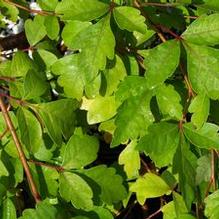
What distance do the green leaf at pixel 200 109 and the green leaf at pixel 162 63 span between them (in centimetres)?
10

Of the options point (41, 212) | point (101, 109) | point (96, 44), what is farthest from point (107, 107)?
point (41, 212)

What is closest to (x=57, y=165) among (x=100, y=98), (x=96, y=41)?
(x=100, y=98)

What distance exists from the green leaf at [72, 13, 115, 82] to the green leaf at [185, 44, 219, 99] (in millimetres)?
158

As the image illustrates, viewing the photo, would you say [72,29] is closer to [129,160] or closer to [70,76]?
[70,76]

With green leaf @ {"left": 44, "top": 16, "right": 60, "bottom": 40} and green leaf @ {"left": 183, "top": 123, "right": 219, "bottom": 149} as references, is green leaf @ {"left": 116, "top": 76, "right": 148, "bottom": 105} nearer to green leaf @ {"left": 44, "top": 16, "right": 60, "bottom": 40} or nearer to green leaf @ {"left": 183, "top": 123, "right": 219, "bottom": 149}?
green leaf @ {"left": 183, "top": 123, "right": 219, "bottom": 149}

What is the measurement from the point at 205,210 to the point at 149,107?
0.79 feet

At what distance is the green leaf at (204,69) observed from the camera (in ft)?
3.24

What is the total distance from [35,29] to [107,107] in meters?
0.27

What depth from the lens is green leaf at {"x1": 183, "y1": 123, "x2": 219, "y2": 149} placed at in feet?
3.44

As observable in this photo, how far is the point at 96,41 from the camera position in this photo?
102 centimetres

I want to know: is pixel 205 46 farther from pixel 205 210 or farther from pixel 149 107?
pixel 205 210

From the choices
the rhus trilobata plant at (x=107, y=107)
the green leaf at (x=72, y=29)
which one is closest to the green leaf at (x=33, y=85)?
the rhus trilobata plant at (x=107, y=107)

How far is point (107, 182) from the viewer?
119 cm

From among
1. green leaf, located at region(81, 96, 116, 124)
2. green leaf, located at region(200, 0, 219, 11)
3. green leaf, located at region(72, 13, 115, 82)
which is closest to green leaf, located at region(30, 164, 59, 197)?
green leaf, located at region(81, 96, 116, 124)
